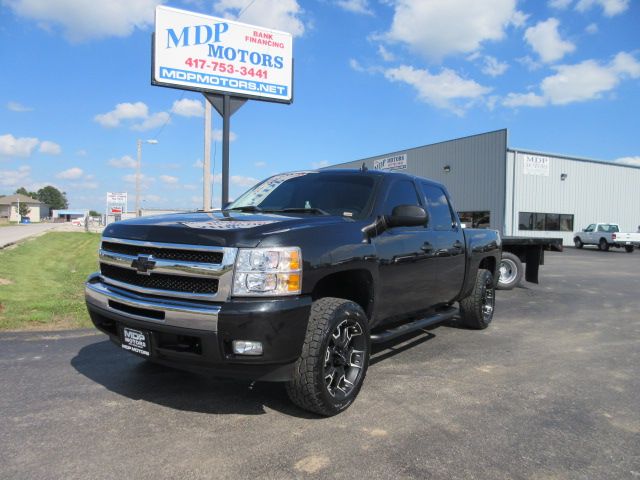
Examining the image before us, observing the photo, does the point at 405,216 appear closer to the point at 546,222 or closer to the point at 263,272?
the point at 263,272

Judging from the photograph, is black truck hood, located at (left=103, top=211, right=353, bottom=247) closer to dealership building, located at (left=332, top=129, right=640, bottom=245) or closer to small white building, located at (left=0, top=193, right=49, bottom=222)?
dealership building, located at (left=332, top=129, right=640, bottom=245)

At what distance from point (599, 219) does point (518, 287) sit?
3002 cm

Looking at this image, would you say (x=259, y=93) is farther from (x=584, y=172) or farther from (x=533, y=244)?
(x=584, y=172)

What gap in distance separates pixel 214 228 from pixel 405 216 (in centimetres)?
166

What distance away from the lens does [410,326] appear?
15.3ft

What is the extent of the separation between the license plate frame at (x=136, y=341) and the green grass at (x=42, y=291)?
10.9 ft

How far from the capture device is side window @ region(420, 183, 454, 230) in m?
5.39

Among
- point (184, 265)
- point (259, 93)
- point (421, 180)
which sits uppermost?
point (259, 93)

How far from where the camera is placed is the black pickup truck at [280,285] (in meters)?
3.07

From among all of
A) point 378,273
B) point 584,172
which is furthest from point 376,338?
point 584,172

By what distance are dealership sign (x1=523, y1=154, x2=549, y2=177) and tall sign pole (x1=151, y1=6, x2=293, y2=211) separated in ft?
78.6

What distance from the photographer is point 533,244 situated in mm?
10875

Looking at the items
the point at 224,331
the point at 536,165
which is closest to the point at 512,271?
the point at 224,331

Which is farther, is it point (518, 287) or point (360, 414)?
point (518, 287)
